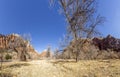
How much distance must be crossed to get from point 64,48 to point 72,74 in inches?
630

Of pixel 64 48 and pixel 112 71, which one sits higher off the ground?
pixel 64 48

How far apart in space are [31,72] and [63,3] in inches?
383

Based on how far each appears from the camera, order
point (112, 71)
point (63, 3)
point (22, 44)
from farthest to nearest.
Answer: point (22, 44)
point (63, 3)
point (112, 71)

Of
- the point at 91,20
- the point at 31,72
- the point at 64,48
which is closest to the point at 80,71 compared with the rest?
the point at 31,72

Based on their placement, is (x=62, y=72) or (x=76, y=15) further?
(x=76, y=15)

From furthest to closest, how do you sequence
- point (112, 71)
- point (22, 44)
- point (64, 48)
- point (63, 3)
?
point (22, 44), point (64, 48), point (63, 3), point (112, 71)

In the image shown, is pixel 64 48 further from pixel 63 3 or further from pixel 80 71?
pixel 80 71

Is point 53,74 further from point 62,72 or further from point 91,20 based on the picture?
point 91,20

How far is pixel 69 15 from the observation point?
24250mm

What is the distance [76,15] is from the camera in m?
24.3

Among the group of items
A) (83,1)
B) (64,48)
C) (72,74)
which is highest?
(83,1)

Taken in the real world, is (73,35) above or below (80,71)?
above

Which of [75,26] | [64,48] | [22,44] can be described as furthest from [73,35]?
[22,44]

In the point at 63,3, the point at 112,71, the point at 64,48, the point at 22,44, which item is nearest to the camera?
the point at 112,71
